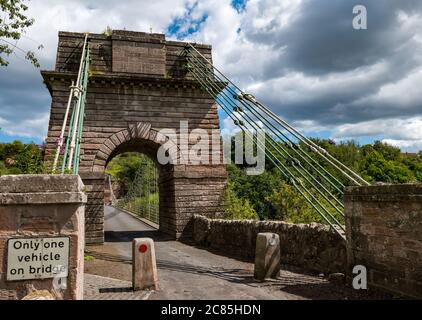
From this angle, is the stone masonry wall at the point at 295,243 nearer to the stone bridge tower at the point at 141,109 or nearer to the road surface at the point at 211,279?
the road surface at the point at 211,279

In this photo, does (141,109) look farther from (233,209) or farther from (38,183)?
(38,183)

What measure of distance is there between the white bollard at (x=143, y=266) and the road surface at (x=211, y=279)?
233mm

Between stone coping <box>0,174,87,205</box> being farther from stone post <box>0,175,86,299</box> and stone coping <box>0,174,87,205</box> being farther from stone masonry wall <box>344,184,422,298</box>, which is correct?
stone masonry wall <box>344,184,422,298</box>

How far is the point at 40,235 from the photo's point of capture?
3.52 m

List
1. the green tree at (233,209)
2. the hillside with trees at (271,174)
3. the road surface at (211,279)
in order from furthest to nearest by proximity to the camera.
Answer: the green tree at (233,209)
the hillside with trees at (271,174)
the road surface at (211,279)

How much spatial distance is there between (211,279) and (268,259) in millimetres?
1044

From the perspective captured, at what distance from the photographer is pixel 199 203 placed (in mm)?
12750

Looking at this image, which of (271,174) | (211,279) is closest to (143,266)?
(211,279)

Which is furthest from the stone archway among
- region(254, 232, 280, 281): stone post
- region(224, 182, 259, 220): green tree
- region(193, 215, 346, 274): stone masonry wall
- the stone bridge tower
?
region(254, 232, 280, 281): stone post

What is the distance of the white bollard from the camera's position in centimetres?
546

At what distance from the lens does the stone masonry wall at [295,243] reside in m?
6.07

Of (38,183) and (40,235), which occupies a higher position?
(38,183)

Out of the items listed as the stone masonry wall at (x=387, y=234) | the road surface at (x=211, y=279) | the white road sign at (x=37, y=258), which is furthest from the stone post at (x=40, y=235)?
the stone masonry wall at (x=387, y=234)

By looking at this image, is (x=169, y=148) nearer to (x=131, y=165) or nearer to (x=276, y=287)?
(x=276, y=287)
